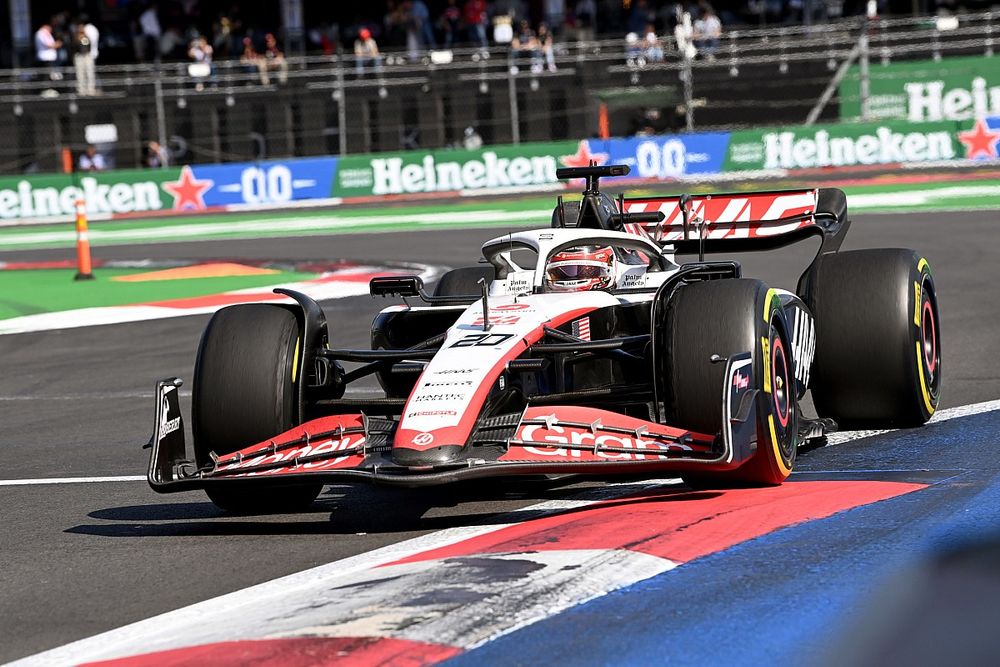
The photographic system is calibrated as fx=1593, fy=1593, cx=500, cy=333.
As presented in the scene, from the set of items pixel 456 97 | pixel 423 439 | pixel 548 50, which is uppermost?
pixel 548 50

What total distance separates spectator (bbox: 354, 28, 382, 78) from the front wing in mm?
25196

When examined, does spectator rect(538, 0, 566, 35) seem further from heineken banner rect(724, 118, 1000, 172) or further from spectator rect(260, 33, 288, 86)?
heineken banner rect(724, 118, 1000, 172)

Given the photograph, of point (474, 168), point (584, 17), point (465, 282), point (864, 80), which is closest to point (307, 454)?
point (465, 282)

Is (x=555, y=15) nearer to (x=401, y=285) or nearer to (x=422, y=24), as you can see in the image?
(x=422, y=24)

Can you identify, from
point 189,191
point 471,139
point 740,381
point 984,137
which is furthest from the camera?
point 189,191

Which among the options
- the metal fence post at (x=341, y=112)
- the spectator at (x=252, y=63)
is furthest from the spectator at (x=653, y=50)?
the spectator at (x=252, y=63)

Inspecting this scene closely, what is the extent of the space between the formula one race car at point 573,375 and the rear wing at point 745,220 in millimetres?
299

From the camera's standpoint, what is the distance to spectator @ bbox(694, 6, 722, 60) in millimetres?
29603

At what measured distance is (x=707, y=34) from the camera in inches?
1201

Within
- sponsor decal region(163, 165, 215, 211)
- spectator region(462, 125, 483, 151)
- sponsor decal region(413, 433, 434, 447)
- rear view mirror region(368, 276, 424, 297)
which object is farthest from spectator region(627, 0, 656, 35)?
sponsor decal region(413, 433, 434, 447)

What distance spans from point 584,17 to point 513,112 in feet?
20.3

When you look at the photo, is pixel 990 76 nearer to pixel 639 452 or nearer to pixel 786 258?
pixel 786 258

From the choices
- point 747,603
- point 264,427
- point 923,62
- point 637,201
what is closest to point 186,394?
point 637,201

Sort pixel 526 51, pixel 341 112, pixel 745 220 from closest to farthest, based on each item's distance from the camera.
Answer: pixel 745 220, pixel 341 112, pixel 526 51
